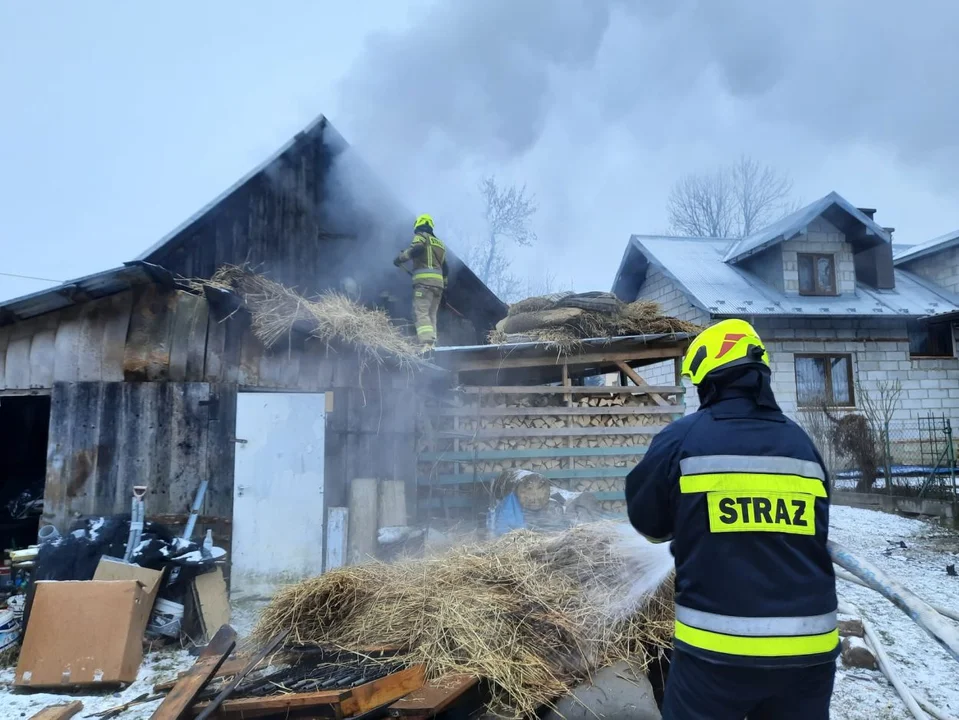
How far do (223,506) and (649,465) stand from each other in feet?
18.1

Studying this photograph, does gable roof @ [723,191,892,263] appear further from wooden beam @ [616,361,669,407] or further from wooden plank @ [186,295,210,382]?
wooden plank @ [186,295,210,382]

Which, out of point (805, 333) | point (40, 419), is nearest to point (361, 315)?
point (40, 419)

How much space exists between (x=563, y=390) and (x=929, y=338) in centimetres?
1270

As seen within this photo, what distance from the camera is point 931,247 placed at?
17.3m

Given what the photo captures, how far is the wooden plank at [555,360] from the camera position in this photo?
8.98m

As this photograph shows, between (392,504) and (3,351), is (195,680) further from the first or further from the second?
(3,351)

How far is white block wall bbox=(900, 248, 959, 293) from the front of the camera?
1700cm

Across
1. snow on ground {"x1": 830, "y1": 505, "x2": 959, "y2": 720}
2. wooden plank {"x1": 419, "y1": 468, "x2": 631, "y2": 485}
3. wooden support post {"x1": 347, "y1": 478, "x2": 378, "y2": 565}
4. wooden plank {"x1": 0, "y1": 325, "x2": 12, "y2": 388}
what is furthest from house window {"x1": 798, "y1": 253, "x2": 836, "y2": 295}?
wooden plank {"x1": 0, "y1": 325, "x2": 12, "y2": 388}

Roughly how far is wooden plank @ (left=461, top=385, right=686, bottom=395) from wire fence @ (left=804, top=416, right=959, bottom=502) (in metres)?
5.31

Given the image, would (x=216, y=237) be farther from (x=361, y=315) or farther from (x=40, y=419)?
(x=40, y=419)

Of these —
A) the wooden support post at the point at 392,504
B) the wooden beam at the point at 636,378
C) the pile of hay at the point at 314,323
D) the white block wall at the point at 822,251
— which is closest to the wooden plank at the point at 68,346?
the pile of hay at the point at 314,323

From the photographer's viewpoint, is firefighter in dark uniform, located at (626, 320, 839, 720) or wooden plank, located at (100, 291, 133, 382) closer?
firefighter in dark uniform, located at (626, 320, 839, 720)

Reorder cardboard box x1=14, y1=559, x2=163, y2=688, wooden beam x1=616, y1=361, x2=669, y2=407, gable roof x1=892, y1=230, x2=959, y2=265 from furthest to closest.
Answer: gable roof x1=892, y1=230, x2=959, y2=265, wooden beam x1=616, y1=361, x2=669, y2=407, cardboard box x1=14, y1=559, x2=163, y2=688

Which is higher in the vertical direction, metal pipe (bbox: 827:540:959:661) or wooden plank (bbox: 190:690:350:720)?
metal pipe (bbox: 827:540:959:661)
